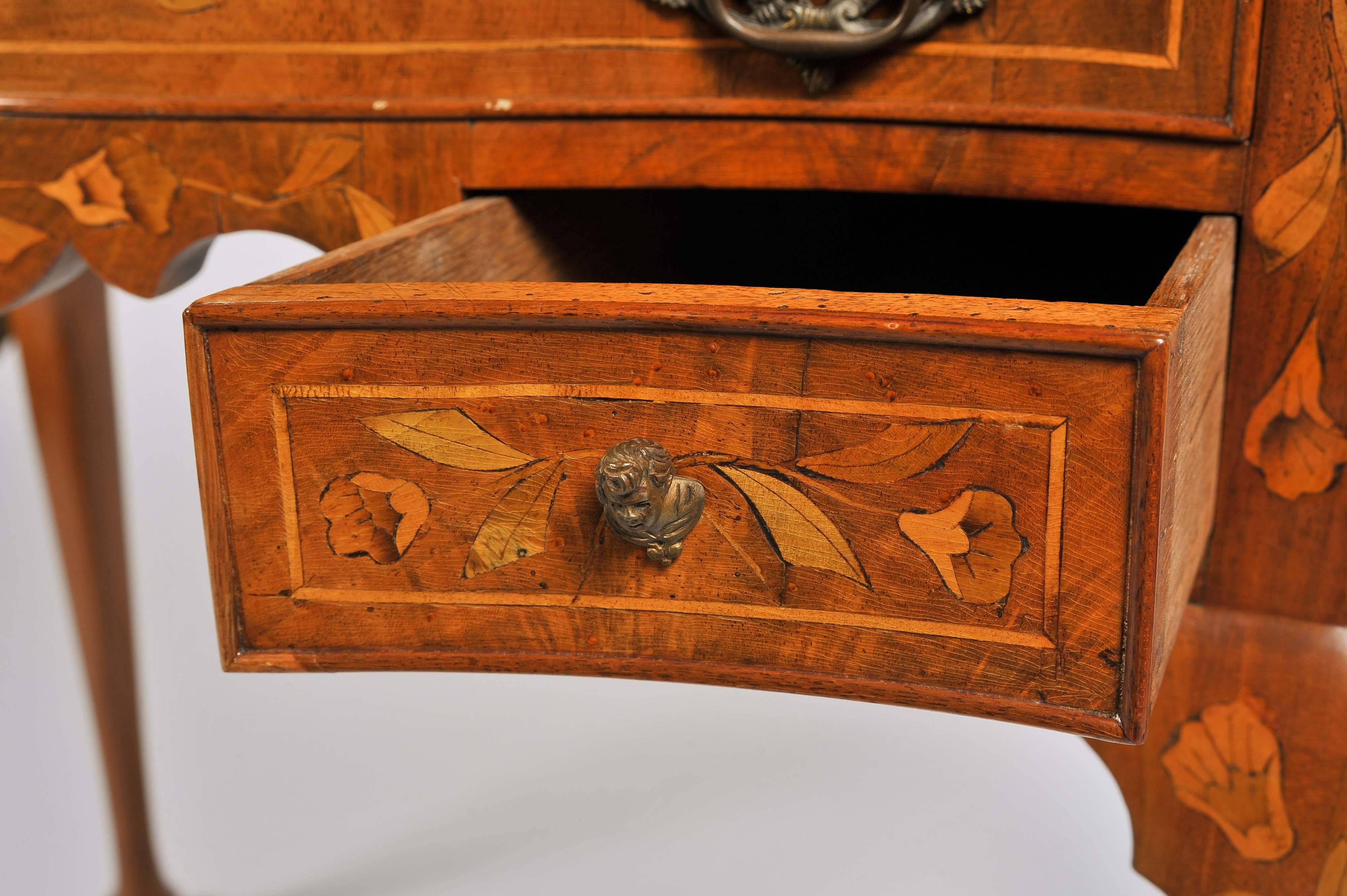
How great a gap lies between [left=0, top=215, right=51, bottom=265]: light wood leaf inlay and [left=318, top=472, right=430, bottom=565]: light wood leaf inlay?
36 cm

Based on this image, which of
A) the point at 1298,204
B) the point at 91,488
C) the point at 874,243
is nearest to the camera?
the point at 1298,204

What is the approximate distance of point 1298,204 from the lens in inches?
25.6

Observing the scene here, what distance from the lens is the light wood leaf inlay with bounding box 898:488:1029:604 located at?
492mm

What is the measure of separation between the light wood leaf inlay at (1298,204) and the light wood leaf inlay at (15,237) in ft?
2.09

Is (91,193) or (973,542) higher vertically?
(91,193)

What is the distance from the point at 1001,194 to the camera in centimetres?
70

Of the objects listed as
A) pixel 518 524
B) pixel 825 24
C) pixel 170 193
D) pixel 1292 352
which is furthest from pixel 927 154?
pixel 170 193

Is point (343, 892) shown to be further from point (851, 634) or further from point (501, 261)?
→ point (851, 634)

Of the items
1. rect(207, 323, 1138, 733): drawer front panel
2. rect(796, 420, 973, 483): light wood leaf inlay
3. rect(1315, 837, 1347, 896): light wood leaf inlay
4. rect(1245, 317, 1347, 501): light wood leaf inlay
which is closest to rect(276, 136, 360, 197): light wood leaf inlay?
rect(207, 323, 1138, 733): drawer front panel

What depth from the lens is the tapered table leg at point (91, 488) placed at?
1066 mm

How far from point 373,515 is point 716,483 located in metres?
0.13

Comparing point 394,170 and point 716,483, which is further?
point 394,170

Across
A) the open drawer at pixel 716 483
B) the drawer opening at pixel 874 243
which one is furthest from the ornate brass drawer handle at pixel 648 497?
the drawer opening at pixel 874 243

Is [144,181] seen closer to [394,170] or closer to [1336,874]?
[394,170]
